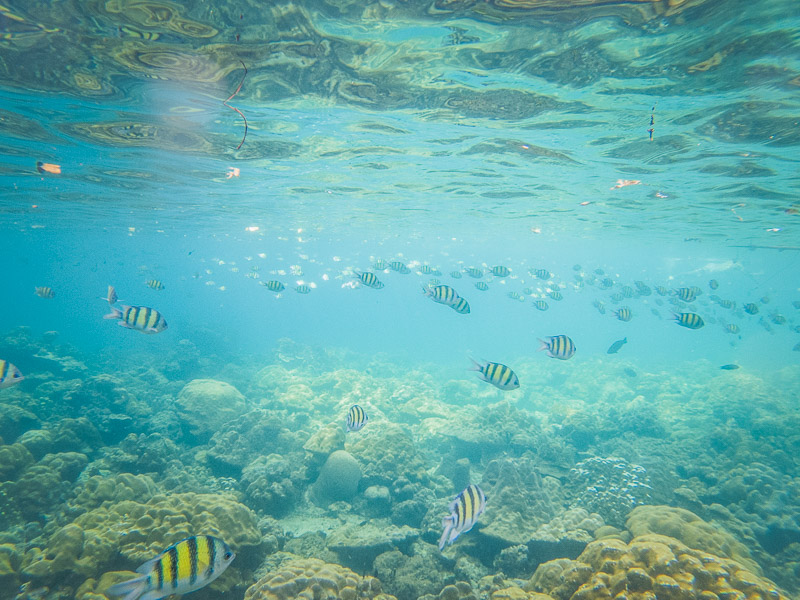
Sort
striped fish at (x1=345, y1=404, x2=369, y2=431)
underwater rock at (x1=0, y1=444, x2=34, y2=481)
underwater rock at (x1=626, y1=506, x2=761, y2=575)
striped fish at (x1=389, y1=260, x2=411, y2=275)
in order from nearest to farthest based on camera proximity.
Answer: underwater rock at (x1=626, y1=506, x2=761, y2=575), striped fish at (x1=345, y1=404, x2=369, y2=431), underwater rock at (x1=0, y1=444, x2=34, y2=481), striped fish at (x1=389, y1=260, x2=411, y2=275)

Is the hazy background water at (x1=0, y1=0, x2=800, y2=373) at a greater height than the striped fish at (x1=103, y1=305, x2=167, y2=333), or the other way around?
the hazy background water at (x1=0, y1=0, x2=800, y2=373)

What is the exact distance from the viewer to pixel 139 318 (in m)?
6.58

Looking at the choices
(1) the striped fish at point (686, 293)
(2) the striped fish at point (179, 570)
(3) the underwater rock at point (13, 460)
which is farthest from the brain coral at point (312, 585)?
(1) the striped fish at point (686, 293)

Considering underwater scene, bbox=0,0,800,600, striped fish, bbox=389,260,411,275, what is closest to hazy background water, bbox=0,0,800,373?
underwater scene, bbox=0,0,800,600

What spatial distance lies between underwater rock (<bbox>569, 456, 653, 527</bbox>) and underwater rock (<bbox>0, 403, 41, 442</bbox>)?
624 inches

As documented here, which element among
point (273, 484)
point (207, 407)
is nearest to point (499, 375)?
point (273, 484)

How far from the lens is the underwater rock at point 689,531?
618 cm

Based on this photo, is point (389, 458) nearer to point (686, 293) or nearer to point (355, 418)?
point (355, 418)

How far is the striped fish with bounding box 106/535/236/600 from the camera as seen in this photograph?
10.0 feet

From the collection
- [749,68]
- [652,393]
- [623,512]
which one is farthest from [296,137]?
[652,393]

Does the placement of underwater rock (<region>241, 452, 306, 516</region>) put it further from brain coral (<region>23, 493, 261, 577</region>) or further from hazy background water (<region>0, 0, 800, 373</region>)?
hazy background water (<region>0, 0, 800, 373</region>)

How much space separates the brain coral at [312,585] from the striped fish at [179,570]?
2.04m

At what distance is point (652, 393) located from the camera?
2531cm

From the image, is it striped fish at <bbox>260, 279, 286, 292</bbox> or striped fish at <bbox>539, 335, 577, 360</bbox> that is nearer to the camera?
striped fish at <bbox>539, 335, 577, 360</bbox>
